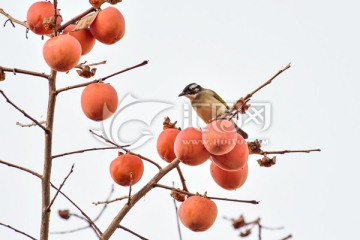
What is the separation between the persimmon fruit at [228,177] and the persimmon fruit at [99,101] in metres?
0.73

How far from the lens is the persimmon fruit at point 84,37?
3.32 meters

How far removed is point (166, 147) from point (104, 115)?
1.43 ft

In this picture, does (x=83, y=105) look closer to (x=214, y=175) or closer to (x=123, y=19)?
(x=123, y=19)

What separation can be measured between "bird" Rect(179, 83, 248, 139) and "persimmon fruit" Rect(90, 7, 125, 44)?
141 cm

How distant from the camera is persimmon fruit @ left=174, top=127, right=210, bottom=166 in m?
2.79

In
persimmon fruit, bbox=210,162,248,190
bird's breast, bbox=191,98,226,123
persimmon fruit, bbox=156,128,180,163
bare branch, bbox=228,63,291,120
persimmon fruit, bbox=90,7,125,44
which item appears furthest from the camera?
bird's breast, bbox=191,98,226,123

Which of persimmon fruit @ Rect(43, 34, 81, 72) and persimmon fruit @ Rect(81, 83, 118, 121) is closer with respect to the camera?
persimmon fruit @ Rect(43, 34, 81, 72)

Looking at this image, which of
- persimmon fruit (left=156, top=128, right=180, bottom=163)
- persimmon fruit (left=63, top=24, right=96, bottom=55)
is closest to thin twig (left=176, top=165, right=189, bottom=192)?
persimmon fruit (left=156, top=128, right=180, bottom=163)

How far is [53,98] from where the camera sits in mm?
2883

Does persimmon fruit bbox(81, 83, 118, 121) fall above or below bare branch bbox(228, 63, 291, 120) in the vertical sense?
above

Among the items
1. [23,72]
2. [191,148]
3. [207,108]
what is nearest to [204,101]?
[207,108]

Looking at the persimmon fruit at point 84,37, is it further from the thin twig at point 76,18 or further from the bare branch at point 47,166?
the bare branch at point 47,166

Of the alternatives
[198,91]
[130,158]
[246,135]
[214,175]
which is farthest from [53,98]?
[198,91]

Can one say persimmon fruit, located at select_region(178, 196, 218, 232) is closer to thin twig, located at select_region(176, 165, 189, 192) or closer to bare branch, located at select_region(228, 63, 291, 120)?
thin twig, located at select_region(176, 165, 189, 192)
